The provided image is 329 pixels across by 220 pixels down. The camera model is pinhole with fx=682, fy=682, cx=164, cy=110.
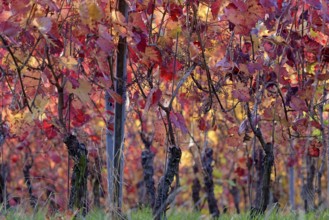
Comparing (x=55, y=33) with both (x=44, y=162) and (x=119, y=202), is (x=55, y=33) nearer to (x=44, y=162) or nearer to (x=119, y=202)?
(x=119, y=202)

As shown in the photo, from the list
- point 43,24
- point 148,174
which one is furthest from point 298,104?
point 148,174

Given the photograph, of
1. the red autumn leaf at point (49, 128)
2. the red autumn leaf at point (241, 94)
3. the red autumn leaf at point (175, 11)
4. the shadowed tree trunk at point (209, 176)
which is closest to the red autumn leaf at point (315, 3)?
the red autumn leaf at point (241, 94)

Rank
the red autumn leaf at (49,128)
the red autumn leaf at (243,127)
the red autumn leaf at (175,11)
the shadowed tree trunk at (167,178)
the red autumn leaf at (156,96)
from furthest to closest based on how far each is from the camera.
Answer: the red autumn leaf at (49,128)
the red autumn leaf at (243,127)
the red autumn leaf at (175,11)
the shadowed tree trunk at (167,178)
the red autumn leaf at (156,96)

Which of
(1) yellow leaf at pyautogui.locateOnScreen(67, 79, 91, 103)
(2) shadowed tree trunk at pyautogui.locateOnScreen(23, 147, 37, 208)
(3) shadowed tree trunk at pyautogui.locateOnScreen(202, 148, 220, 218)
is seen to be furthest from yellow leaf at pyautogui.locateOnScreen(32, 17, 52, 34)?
(3) shadowed tree trunk at pyautogui.locateOnScreen(202, 148, 220, 218)

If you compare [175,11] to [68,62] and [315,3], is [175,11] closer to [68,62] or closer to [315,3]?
[315,3]

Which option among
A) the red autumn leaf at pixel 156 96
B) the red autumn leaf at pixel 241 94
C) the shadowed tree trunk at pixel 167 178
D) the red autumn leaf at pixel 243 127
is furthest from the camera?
the red autumn leaf at pixel 243 127

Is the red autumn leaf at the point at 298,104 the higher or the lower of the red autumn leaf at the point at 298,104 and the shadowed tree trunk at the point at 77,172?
the higher

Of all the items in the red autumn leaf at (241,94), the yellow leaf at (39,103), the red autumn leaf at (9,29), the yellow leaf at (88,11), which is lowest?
the yellow leaf at (39,103)

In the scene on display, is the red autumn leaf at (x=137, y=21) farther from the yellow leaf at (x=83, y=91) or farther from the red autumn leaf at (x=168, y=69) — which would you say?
the red autumn leaf at (x=168, y=69)

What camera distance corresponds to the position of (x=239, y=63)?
344cm

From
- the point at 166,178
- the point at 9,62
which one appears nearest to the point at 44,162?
the point at 9,62

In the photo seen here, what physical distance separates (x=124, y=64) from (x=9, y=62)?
2.27 ft

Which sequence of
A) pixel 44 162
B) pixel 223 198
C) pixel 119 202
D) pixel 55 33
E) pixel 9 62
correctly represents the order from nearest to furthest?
pixel 55 33, pixel 119 202, pixel 9 62, pixel 44 162, pixel 223 198

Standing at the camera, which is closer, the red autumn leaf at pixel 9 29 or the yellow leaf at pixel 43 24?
the yellow leaf at pixel 43 24
